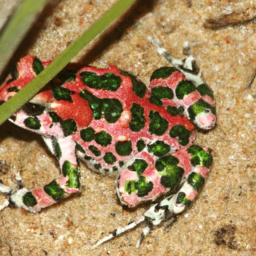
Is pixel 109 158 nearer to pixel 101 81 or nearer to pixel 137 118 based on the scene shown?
pixel 137 118

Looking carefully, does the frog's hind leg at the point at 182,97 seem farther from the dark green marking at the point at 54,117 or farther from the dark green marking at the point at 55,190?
the dark green marking at the point at 55,190

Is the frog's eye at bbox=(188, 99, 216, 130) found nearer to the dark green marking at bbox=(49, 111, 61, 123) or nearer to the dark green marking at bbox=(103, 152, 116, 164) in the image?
the dark green marking at bbox=(103, 152, 116, 164)

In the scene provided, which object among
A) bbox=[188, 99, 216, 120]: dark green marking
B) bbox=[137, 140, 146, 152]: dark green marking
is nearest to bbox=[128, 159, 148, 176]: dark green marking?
bbox=[137, 140, 146, 152]: dark green marking

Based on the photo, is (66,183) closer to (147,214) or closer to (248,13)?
(147,214)

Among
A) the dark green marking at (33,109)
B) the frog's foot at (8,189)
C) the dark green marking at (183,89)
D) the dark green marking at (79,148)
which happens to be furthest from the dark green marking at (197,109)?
the frog's foot at (8,189)

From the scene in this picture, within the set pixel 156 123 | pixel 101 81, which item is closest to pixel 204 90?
pixel 156 123

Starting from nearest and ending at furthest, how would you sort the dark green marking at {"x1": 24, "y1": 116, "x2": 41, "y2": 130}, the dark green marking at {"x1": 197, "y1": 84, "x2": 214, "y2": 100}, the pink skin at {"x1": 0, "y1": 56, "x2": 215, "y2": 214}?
1. the dark green marking at {"x1": 24, "y1": 116, "x2": 41, "y2": 130}
2. the pink skin at {"x1": 0, "y1": 56, "x2": 215, "y2": 214}
3. the dark green marking at {"x1": 197, "y1": 84, "x2": 214, "y2": 100}
